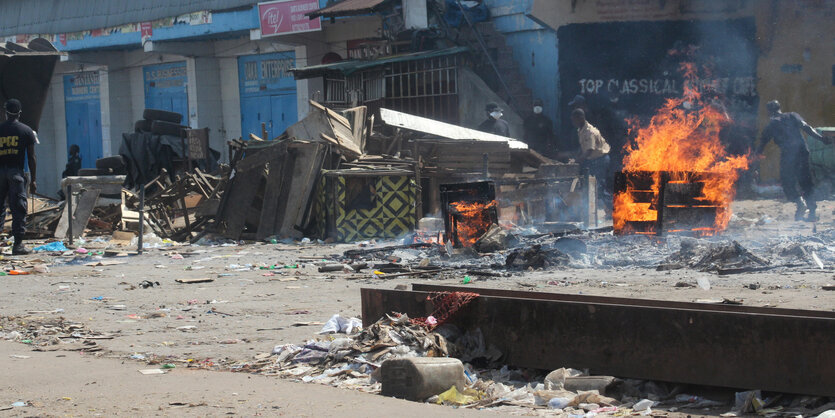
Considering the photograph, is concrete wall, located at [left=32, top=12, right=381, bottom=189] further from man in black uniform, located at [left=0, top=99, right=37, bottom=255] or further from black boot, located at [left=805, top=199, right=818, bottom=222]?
black boot, located at [left=805, top=199, right=818, bottom=222]

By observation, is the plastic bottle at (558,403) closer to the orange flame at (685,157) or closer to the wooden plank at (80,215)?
the orange flame at (685,157)

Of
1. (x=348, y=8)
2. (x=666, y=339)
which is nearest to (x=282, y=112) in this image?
(x=348, y=8)

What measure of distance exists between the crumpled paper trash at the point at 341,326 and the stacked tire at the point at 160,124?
58.2ft

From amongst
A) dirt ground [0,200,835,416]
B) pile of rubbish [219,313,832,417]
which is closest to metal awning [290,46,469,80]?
dirt ground [0,200,835,416]

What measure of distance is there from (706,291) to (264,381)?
14.7 feet

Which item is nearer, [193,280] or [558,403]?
[558,403]

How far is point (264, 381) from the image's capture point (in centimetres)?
564

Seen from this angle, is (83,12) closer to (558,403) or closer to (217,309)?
(217,309)

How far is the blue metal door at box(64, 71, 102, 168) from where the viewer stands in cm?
3309

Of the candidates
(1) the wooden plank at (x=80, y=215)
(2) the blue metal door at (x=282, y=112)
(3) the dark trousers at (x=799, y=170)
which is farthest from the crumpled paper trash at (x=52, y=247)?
(2) the blue metal door at (x=282, y=112)

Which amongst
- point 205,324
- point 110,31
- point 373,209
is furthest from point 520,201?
point 110,31

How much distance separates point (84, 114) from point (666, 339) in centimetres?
3204

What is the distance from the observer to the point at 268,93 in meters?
26.7

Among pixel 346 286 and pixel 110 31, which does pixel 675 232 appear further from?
pixel 110 31
